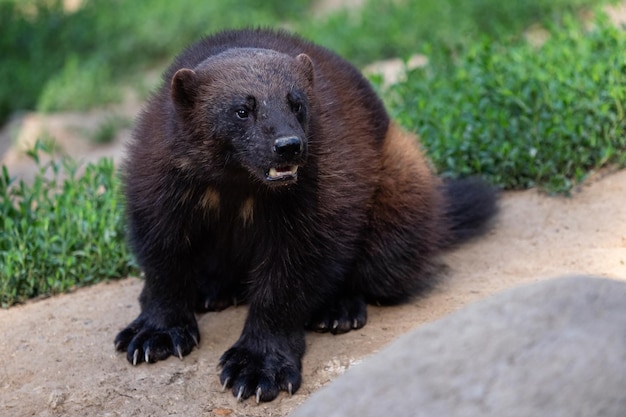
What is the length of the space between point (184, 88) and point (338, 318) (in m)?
1.23

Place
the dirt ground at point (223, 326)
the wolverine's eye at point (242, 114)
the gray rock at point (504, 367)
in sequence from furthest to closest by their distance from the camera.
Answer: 1. the dirt ground at point (223, 326)
2. the wolverine's eye at point (242, 114)
3. the gray rock at point (504, 367)

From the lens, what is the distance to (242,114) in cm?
332

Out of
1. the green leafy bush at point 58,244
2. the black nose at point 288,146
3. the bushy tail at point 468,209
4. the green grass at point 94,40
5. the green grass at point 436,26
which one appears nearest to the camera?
the black nose at point 288,146

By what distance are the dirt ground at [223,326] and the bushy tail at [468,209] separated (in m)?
0.07

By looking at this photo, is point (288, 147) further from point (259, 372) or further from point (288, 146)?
point (259, 372)

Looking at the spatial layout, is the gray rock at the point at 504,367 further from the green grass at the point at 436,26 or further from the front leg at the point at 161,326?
the green grass at the point at 436,26

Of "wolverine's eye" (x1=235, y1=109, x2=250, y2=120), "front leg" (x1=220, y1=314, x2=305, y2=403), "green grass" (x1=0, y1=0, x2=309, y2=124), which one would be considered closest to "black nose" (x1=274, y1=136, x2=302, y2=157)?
"wolverine's eye" (x1=235, y1=109, x2=250, y2=120)

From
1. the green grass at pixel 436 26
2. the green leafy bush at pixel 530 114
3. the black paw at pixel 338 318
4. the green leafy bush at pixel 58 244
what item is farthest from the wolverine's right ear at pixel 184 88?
the green grass at pixel 436 26

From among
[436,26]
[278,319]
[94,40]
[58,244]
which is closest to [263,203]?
[278,319]

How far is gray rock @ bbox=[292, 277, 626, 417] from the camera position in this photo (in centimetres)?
203

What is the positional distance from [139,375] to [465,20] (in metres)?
5.45

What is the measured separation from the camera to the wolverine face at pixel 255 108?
322 centimetres

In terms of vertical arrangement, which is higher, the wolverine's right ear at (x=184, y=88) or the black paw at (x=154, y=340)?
the wolverine's right ear at (x=184, y=88)

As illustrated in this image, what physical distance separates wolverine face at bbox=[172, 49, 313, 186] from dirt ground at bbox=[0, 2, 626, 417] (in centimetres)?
85
